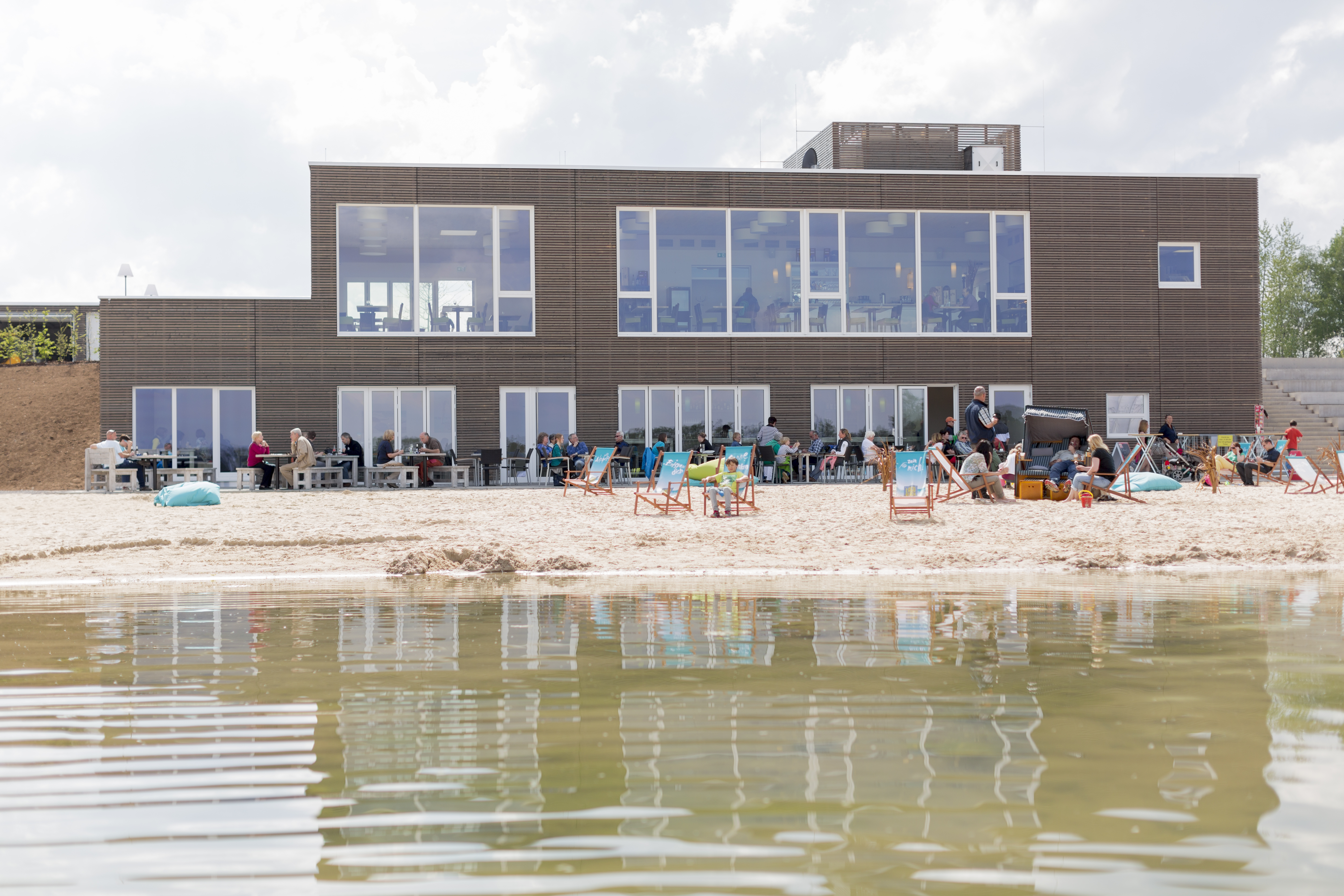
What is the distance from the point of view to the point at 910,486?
13414mm

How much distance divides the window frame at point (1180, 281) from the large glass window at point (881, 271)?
5403 mm

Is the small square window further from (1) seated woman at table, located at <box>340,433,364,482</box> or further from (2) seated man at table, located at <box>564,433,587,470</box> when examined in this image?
(1) seated woman at table, located at <box>340,433,364,482</box>

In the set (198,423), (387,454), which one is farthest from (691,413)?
(198,423)

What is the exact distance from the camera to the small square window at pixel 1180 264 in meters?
24.2

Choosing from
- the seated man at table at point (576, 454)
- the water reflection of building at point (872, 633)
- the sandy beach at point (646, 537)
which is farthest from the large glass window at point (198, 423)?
the water reflection of building at point (872, 633)

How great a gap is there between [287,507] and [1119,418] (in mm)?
16902

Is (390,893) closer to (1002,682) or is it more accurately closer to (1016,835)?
(1016,835)

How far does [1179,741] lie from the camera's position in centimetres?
372

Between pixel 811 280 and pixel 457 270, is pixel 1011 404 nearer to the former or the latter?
pixel 811 280

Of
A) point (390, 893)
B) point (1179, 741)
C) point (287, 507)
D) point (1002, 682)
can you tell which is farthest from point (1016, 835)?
point (287, 507)

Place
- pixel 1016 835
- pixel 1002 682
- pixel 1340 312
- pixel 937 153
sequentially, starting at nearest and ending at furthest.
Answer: pixel 1016 835, pixel 1002 682, pixel 937 153, pixel 1340 312

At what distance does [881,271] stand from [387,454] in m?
10.5

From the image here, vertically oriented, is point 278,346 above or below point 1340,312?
below

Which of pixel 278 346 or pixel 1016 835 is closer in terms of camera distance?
pixel 1016 835
